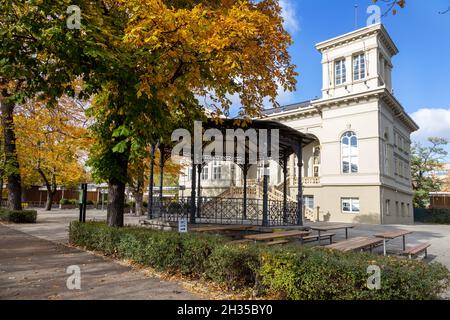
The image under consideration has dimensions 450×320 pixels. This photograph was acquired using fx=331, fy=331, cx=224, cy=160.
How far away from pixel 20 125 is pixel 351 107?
26.0m

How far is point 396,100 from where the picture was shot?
103 ft

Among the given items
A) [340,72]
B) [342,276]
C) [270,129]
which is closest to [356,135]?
[340,72]

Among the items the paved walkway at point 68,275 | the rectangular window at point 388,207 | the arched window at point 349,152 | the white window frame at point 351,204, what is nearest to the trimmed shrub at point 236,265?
the paved walkway at point 68,275

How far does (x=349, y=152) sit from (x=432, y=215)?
20.2 meters

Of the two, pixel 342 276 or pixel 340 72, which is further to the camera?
pixel 340 72

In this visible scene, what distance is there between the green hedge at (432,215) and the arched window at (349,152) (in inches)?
760

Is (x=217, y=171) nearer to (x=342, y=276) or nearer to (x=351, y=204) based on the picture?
(x=351, y=204)

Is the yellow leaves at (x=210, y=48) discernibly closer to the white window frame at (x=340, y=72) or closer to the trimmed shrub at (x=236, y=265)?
the trimmed shrub at (x=236, y=265)

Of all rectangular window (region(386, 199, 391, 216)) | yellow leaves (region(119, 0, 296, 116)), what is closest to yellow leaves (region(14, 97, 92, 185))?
yellow leaves (region(119, 0, 296, 116))

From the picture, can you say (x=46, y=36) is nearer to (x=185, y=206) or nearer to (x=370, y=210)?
(x=185, y=206)

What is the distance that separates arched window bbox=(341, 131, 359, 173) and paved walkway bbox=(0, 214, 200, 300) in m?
24.9

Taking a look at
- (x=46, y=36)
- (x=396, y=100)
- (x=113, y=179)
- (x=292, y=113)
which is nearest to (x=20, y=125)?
(x=113, y=179)

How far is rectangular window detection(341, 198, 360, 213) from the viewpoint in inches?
1131

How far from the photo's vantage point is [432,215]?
4141 centimetres
